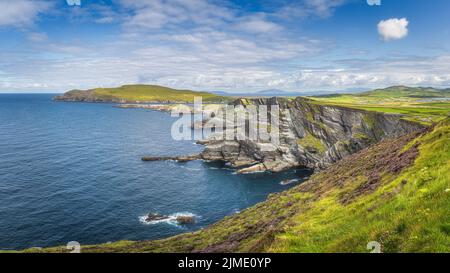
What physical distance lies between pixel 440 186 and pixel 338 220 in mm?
7176

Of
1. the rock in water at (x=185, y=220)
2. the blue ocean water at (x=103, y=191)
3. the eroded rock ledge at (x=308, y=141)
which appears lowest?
the rock in water at (x=185, y=220)

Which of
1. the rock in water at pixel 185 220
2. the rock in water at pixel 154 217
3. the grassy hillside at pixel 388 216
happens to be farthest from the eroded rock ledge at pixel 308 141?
the grassy hillside at pixel 388 216

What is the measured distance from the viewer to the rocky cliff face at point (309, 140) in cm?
10794

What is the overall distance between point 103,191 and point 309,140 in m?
77.8

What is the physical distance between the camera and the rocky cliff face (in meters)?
108

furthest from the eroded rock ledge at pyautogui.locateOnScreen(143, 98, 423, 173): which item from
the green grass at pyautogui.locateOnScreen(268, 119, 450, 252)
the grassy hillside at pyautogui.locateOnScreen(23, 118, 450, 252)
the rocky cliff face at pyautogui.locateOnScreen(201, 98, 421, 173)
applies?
the green grass at pyautogui.locateOnScreen(268, 119, 450, 252)

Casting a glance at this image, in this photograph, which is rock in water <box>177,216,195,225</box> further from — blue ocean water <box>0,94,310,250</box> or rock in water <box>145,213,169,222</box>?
rock in water <box>145,213,169,222</box>

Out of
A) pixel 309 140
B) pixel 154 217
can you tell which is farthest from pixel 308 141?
pixel 154 217

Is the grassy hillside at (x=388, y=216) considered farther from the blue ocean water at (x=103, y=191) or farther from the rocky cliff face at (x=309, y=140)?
the rocky cliff face at (x=309, y=140)

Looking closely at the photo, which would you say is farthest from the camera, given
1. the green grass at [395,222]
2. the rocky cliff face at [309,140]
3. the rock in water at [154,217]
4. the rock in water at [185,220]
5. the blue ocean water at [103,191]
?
the rocky cliff face at [309,140]

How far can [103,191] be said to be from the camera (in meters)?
86.8

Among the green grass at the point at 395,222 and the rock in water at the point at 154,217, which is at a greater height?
the green grass at the point at 395,222
